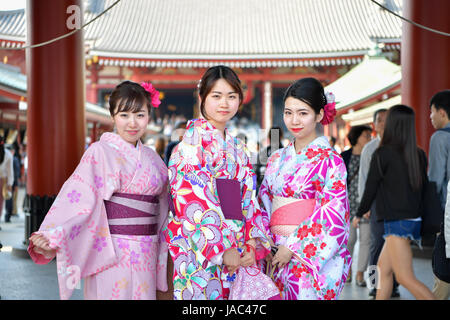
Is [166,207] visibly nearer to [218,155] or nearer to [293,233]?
[218,155]

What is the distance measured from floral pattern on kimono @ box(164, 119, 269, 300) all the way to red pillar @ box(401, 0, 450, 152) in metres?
4.23

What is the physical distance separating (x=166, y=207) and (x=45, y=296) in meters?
2.25

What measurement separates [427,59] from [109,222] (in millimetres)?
5034

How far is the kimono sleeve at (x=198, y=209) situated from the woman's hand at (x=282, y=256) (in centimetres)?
27

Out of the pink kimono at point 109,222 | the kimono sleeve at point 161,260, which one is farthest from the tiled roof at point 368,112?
the pink kimono at point 109,222

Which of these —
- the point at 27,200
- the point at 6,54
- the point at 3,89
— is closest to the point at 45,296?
the point at 27,200

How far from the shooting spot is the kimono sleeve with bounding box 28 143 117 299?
2.54 meters

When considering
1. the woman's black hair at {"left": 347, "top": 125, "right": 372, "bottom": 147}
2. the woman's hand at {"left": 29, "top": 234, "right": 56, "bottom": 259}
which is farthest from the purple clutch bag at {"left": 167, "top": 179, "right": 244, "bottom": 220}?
the woman's black hair at {"left": 347, "top": 125, "right": 372, "bottom": 147}

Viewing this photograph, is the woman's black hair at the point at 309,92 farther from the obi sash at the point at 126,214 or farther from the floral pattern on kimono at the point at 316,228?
the obi sash at the point at 126,214

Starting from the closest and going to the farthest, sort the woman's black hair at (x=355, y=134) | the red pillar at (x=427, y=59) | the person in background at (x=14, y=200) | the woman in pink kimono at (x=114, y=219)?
1. the woman in pink kimono at (x=114, y=219)
2. the woman's black hair at (x=355, y=134)
3. the red pillar at (x=427, y=59)
4. the person in background at (x=14, y=200)

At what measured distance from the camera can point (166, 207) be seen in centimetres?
285

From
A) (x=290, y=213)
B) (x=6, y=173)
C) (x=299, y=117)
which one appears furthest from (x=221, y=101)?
(x=6, y=173)

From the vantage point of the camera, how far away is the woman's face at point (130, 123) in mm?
2725

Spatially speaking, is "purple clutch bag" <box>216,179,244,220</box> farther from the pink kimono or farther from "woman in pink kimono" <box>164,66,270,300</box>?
the pink kimono
